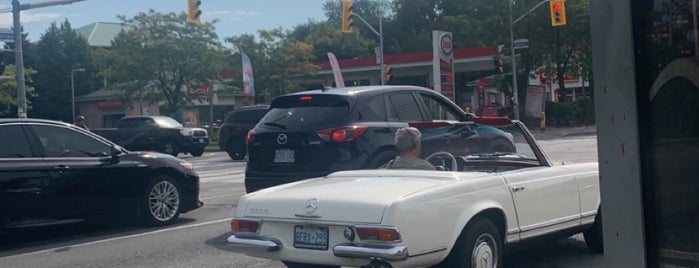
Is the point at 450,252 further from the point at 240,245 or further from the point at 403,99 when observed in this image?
the point at 403,99

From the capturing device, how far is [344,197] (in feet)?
18.5

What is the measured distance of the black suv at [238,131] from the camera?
26.7 m

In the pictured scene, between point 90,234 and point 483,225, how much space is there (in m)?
5.79

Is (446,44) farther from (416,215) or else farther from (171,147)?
(416,215)

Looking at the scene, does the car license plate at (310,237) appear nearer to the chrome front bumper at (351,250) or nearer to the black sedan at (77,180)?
the chrome front bumper at (351,250)

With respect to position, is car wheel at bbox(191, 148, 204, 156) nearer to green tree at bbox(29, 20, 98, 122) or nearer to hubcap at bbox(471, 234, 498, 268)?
hubcap at bbox(471, 234, 498, 268)

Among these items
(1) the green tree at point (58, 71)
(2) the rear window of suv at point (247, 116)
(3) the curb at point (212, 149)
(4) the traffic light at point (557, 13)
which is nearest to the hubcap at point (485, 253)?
(2) the rear window of suv at point (247, 116)

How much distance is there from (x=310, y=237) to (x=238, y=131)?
2122 cm

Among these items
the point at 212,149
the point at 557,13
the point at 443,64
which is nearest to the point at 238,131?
the point at 212,149

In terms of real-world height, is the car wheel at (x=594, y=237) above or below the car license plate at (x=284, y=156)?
below

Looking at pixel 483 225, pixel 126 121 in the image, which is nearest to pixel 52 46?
pixel 126 121

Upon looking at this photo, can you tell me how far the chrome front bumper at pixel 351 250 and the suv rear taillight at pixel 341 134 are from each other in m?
3.46

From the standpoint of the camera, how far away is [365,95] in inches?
388

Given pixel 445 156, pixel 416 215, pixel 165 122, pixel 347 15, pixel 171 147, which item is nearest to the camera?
pixel 416 215
